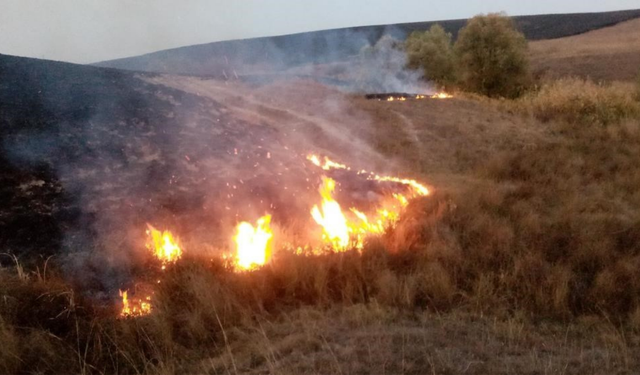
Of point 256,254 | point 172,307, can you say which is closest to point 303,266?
point 256,254

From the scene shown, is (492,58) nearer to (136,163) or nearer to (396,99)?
(396,99)

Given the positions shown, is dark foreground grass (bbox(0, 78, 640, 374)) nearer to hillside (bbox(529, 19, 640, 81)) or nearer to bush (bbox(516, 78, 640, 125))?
bush (bbox(516, 78, 640, 125))

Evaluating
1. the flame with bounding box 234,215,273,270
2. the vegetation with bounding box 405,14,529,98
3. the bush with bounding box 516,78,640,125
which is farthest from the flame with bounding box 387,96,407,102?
the vegetation with bounding box 405,14,529,98

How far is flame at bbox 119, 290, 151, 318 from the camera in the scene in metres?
4.94

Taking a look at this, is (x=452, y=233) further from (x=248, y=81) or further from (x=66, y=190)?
(x=248, y=81)

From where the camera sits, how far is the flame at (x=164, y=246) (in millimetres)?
5695

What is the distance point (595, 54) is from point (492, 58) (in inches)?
700

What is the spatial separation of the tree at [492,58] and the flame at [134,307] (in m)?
19.4

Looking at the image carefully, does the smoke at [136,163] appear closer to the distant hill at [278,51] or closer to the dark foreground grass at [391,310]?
the dark foreground grass at [391,310]

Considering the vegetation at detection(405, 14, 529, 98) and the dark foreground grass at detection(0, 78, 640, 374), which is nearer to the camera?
the dark foreground grass at detection(0, 78, 640, 374)

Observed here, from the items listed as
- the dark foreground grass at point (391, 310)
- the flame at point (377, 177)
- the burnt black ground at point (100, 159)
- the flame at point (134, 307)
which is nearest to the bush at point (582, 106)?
the flame at point (377, 177)

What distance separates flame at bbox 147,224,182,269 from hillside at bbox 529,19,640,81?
2545 cm

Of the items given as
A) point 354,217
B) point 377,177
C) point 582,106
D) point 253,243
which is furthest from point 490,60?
point 253,243

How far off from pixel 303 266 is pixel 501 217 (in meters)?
2.87
